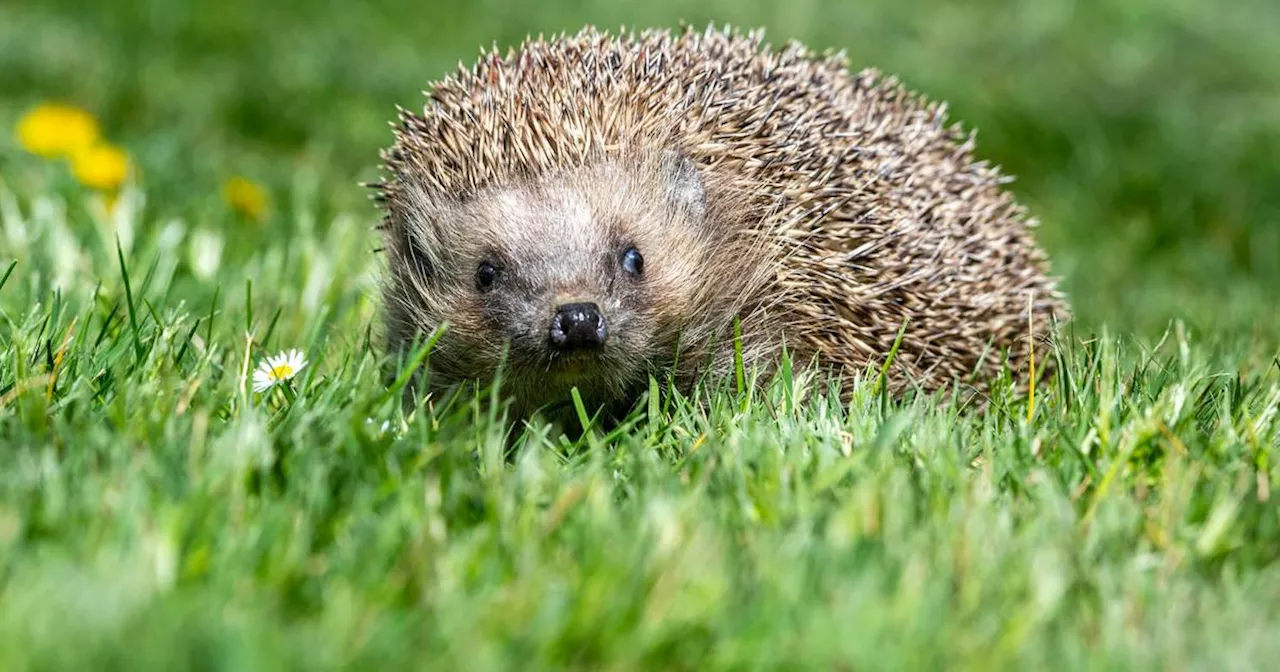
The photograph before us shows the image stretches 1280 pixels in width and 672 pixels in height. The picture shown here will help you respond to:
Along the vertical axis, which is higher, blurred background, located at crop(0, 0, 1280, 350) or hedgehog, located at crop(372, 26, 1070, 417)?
blurred background, located at crop(0, 0, 1280, 350)

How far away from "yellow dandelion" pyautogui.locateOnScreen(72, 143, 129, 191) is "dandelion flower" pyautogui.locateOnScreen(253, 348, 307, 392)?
2.58 metres

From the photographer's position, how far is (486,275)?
149 inches

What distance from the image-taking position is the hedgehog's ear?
3.86m

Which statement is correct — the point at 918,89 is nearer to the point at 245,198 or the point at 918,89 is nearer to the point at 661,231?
the point at 245,198

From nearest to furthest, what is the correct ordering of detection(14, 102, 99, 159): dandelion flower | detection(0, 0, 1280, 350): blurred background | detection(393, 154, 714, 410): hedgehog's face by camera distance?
1. detection(393, 154, 714, 410): hedgehog's face
2. detection(14, 102, 99, 159): dandelion flower
3. detection(0, 0, 1280, 350): blurred background

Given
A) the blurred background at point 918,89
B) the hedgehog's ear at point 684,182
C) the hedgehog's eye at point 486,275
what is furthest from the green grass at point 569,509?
the blurred background at point 918,89

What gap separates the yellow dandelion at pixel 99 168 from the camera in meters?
5.66

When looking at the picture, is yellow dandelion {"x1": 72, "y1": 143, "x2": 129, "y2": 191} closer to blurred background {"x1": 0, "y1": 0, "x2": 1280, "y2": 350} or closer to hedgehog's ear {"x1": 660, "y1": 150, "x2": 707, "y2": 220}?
blurred background {"x1": 0, "y1": 0, "x2": 1280, "y2": 350}

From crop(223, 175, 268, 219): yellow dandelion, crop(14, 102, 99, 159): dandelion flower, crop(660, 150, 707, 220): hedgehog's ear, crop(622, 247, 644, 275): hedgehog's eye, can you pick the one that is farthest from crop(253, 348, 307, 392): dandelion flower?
crop(14, 102, 99, 159): dandelion flower

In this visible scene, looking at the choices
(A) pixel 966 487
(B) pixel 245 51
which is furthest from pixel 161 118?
(A) pixel 966 487

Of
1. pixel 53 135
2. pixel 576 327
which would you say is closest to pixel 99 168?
pixel 53 135

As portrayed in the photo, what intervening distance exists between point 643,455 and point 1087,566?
87 cm

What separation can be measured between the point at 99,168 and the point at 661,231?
285cm

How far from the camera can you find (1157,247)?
6961mm
